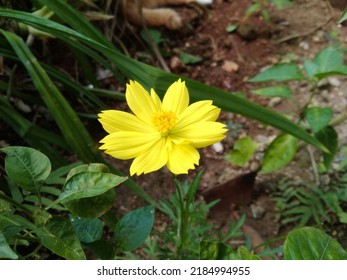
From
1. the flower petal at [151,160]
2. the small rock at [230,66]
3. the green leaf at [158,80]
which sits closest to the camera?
the flower petal at [151,160]

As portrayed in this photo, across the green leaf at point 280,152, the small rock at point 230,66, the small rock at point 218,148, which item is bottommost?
the green leaf at point 280,152

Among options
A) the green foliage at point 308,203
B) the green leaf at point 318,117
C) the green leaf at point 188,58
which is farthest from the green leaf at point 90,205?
the green leaf at point 188,58

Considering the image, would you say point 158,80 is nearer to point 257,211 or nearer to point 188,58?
point 257,211

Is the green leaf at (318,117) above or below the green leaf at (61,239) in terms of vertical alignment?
above

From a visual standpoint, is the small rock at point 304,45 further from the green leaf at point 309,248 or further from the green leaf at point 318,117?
the green leaf at point 309,248

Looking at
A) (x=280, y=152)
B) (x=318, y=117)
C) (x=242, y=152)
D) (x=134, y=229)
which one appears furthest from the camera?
(x=242, y=152)

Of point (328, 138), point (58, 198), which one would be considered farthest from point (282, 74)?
point (58, 198)
